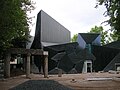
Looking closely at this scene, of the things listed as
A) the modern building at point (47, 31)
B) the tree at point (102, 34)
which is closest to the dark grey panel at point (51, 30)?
the modern building at point (47, 31)

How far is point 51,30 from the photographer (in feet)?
197

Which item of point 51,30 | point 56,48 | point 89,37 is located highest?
point 51,30

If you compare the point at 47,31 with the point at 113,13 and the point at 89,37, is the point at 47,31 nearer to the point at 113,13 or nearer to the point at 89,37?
the point at 89,37

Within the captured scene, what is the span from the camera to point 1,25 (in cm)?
1984

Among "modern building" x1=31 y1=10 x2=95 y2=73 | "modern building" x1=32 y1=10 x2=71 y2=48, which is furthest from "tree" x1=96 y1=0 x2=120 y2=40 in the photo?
"modern building" x1=32 y1=10 x2=71 y2=48

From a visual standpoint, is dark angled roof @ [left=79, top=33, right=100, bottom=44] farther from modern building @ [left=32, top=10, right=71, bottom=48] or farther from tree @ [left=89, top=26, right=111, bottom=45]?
→ tree @ [left=89, top=26, right=111, bottom=45]

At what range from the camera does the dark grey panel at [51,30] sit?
5838 centimetres

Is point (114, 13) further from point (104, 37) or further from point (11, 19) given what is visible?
point (104, 37)

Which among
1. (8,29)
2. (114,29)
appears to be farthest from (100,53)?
(8,29)

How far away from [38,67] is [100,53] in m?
13.0

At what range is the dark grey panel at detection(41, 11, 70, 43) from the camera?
58.4 m

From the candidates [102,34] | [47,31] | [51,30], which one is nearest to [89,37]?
[51,30]

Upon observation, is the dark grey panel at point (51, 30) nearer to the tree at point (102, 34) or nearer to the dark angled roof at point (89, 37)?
the dark angled roof at point (89, 37)

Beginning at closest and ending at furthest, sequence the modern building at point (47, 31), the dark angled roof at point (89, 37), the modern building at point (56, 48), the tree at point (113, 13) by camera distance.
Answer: the tree at point (113, 13) < the modern building at point (56, 48) < the modern building at point (47, 31) < the dark angled roof at point (89, 37)
